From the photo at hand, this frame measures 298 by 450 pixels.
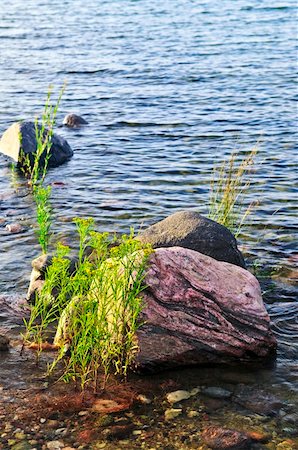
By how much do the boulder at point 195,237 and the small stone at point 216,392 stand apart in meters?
1.78

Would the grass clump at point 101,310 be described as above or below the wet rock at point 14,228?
above

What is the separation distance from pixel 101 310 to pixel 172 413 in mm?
969

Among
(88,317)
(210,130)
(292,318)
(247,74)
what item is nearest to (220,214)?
(292,318)

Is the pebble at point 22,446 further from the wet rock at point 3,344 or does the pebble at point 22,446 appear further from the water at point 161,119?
the water at point 161,119

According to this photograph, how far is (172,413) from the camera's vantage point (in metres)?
5.70

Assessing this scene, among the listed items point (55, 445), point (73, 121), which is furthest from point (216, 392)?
point (73, 121)

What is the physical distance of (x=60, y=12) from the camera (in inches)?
1359

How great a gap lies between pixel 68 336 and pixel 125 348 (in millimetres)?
599

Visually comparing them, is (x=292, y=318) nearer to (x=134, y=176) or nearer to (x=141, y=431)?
(x=141, y=431)

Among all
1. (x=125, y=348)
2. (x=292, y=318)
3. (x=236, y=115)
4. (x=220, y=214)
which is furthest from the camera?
(x=236, y=115)

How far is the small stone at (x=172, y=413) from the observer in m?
5.65

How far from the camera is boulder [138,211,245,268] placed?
7.54 m

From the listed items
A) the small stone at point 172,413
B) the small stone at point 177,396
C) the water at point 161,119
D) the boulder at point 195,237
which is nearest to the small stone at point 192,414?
the small stone at point 172,413

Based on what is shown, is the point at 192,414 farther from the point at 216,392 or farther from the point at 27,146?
the point at 27,146
